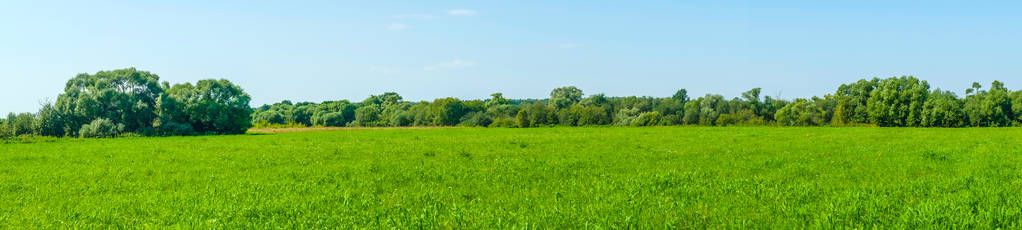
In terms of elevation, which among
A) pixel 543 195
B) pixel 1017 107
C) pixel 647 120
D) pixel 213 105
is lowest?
pixel 543 195

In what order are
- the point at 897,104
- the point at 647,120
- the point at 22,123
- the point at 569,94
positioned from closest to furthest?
1. the point at 22,123
2. the point at 897,104
3. the point at 647,120
4. the point at 569,94

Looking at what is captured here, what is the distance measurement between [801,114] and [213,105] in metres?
95.3

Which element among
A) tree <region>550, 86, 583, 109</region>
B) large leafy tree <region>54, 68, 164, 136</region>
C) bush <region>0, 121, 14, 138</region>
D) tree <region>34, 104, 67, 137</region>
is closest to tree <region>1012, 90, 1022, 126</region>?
tree <region>550, 86, 583, 109</region>

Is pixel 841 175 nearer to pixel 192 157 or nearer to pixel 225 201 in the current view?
pixel 225 201

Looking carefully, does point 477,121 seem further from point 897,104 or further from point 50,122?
point 897,104

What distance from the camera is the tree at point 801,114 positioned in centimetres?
9585

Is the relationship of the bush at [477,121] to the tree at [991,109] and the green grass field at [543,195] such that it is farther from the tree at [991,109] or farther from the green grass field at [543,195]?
the green grass field at [543,195]

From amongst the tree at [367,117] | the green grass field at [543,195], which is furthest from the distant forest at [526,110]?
the green grass field at [543,195]

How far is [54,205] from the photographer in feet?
36.2

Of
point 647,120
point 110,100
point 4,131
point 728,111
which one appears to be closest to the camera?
point 4,131

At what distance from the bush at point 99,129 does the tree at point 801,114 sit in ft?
338

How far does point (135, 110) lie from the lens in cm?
6431

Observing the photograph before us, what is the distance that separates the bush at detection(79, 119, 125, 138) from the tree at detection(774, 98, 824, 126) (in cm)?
10295

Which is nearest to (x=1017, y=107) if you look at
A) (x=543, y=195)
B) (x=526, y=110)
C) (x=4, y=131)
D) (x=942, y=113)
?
(x=942, y=113)
